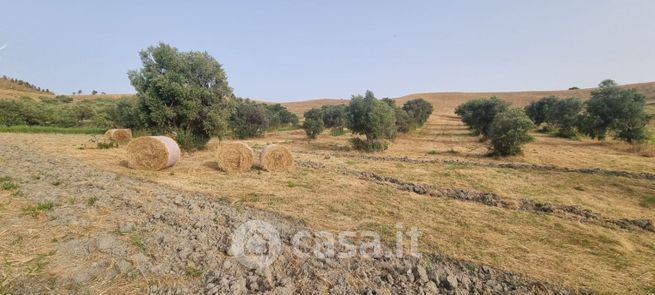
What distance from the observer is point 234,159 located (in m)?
12.4

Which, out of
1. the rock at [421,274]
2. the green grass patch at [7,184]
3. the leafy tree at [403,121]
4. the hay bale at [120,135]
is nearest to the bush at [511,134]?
the leafy tree at [403,121]

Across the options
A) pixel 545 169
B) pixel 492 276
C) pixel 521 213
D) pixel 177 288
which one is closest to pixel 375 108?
pixel 545 169

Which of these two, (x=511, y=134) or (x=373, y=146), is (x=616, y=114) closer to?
(x=511, y=134)

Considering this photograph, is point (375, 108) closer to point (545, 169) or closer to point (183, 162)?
point (545, 169)

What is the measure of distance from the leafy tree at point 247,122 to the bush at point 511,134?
84.9 ft

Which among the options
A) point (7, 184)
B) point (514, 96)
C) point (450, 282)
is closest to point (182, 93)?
point (7, 184)

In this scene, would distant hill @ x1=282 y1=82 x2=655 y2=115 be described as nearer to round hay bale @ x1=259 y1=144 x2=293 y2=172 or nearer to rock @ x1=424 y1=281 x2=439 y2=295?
round hay bale @ x1=259 y1=144 x2=293 y2=172

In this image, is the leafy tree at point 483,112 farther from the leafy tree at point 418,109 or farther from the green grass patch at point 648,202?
the green grass patch at point 648,202

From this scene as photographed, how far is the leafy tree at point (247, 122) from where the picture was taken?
3612cm

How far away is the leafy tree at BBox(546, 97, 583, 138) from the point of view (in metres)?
34.1

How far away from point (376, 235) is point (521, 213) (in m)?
4.59

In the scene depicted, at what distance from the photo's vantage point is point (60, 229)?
504 cm

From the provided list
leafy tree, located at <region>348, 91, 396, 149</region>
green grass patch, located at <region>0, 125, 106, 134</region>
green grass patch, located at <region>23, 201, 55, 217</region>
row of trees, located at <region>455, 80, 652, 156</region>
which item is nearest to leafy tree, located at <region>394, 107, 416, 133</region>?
row of trees, located at <region>455, 80, 652, 156</region>

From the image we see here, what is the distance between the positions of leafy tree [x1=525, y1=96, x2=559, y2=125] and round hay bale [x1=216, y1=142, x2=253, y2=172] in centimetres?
4565
